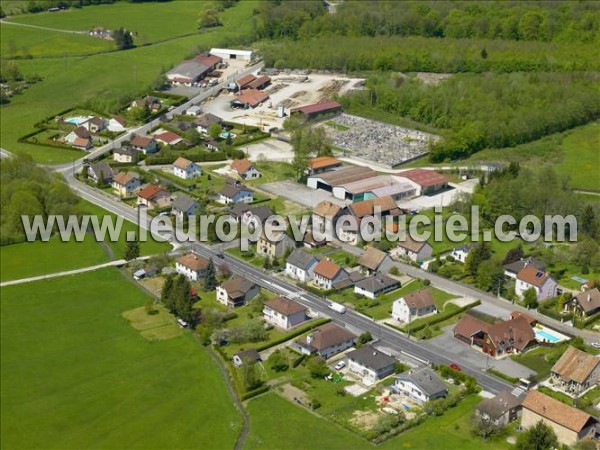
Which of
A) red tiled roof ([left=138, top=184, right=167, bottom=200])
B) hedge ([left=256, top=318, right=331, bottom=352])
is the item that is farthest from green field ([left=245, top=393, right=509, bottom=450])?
red tiled roof ([left=138, top=184, right=167, bottom=200])

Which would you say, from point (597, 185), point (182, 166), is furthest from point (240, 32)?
point (597, 185)

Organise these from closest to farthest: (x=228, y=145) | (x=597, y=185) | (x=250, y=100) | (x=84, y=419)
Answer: (x=84, y=419) → (x=597, y=185) → (x=228, y=145) → (x=250, y=100)

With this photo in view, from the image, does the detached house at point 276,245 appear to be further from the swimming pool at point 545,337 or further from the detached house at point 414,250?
the swimming pool at point 545,337

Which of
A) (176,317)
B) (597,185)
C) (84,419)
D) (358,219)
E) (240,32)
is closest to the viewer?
(84,419)

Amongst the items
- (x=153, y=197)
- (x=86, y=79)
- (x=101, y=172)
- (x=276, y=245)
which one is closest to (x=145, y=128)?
(x=101, y=172)

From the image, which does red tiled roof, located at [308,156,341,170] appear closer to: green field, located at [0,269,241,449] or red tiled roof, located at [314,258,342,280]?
red tiled roof, located at [314,258,342,280]

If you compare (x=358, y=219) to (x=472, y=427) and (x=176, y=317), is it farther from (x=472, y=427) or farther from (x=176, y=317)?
(x=472, y=427)
